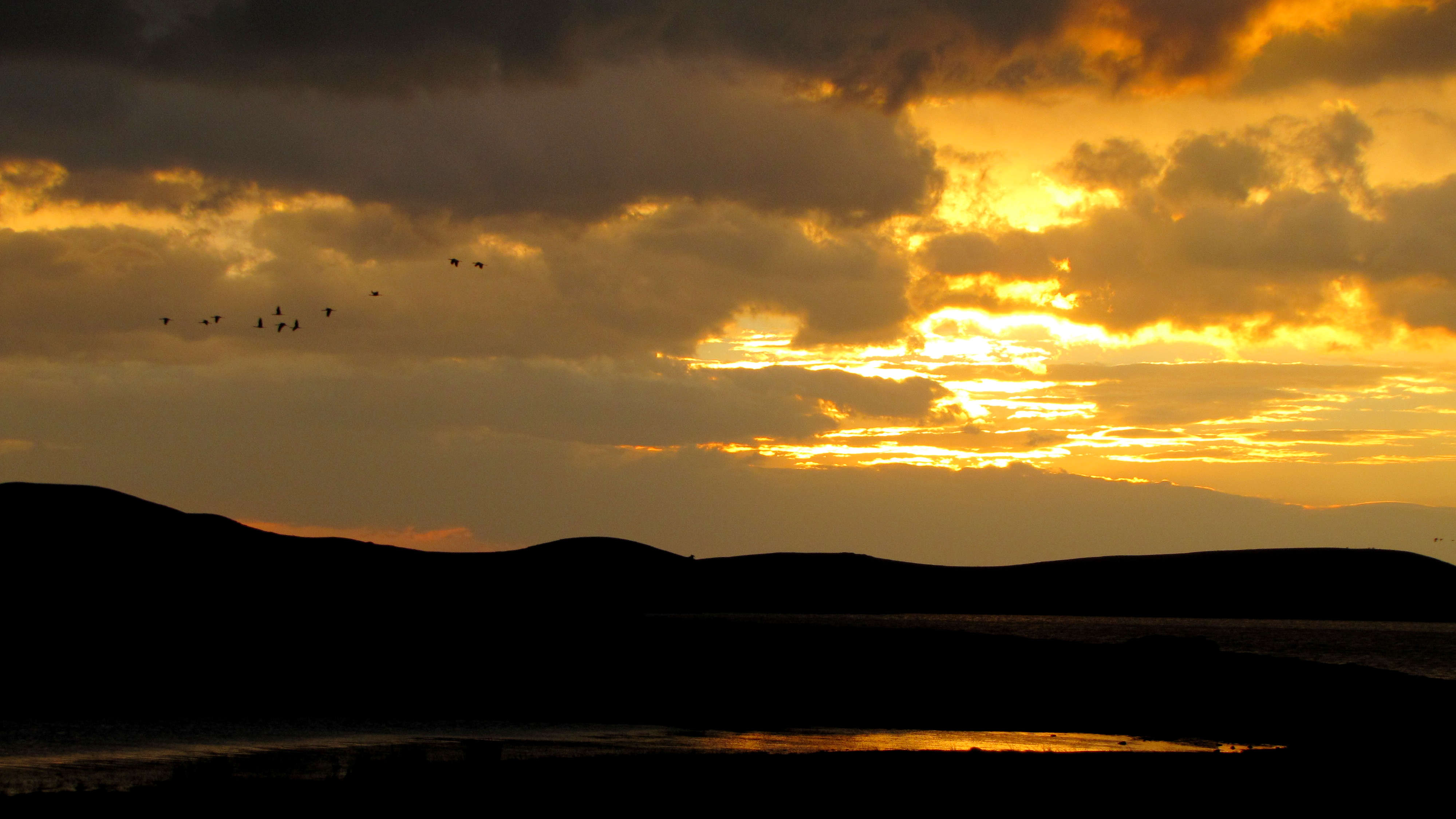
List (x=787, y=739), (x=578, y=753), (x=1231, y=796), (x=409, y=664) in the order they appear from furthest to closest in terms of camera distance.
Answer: (x=409, y=664), (x=787, y=739), (x=578, y=753), (x=1231, y=796)

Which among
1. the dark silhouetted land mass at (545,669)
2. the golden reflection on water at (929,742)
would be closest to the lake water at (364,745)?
the golden reflection on water at (929,742)

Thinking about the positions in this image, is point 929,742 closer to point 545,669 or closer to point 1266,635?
point 545,669

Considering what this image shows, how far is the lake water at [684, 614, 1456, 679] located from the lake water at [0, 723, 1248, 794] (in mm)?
46271

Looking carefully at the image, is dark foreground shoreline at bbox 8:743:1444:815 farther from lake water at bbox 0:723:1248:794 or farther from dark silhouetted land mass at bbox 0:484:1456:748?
dark silhouetted land mass at bbox 0:484:1456:748

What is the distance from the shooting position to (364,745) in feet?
124

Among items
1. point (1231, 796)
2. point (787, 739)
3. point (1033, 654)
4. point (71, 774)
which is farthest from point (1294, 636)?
point (71, 774)

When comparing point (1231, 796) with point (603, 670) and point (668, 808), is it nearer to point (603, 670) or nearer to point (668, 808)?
point (668, 808)

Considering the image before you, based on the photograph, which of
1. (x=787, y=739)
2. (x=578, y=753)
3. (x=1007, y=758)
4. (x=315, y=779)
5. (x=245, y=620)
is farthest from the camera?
(x=245, y=620)

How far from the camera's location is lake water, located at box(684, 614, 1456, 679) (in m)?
93.4

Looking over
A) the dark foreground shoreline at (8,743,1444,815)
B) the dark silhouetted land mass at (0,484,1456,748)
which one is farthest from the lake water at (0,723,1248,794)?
the dark silhouetted land mass at (0,484,1456,748)

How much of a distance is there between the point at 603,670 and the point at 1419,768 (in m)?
42.1

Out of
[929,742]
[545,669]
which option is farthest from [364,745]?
[545,669]

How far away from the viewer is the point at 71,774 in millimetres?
30719

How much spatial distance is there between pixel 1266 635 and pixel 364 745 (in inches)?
5320
